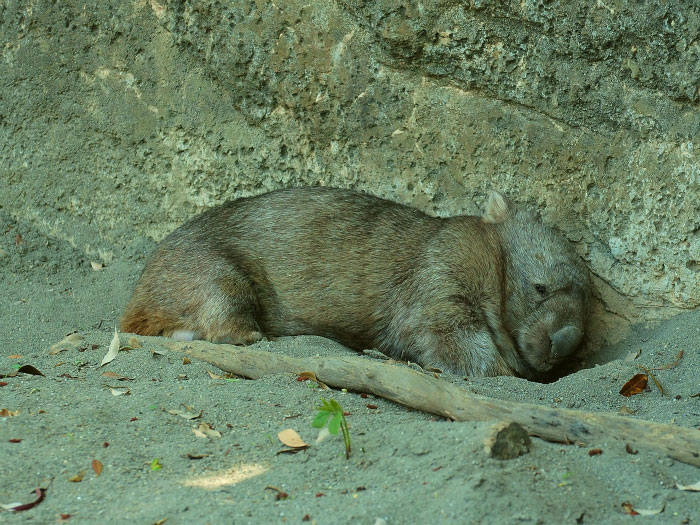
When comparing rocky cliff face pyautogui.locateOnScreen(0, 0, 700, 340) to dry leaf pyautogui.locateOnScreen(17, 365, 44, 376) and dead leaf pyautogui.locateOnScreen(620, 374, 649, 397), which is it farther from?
dry leaf pyautogui.locateOnScreen(17, 365, 44, 376)

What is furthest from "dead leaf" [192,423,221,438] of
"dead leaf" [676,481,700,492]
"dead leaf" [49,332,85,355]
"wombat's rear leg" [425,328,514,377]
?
"wombat's rear leg" [425,328,514,377]

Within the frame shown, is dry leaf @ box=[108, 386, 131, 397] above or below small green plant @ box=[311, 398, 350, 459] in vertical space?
below

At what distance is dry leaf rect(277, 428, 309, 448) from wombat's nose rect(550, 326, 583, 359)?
236 cm

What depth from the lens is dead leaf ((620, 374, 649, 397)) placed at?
4172 mm

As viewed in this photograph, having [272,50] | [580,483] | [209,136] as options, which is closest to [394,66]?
[272,50]

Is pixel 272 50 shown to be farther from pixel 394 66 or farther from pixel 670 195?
pixel 670 195

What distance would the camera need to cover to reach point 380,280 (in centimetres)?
539

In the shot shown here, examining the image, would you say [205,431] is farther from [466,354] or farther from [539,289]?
[539,289]

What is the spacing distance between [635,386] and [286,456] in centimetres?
198

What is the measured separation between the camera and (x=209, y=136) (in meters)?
5.96

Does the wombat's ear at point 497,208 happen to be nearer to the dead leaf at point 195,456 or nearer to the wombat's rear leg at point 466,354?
the wombat's rear leg at point 466,354

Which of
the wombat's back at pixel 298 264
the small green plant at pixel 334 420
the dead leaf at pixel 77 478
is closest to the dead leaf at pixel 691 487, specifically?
the small green plant at pixel 334 420

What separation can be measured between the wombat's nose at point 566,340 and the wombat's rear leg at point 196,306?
6.00 feet

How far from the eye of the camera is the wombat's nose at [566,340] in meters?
5.12
